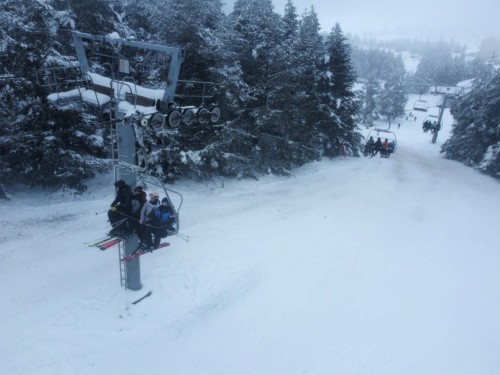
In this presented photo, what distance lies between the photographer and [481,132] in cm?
2866

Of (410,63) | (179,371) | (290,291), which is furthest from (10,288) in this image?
(410,63)

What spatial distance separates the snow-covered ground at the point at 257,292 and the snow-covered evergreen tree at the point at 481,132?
505 inches

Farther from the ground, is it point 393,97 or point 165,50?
point 393,97

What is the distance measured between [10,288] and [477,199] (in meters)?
23.8

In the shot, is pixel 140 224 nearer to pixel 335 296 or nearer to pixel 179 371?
pixel 179 371

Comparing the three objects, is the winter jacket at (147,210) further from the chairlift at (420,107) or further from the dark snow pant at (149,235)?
the chairlift at (420,107)

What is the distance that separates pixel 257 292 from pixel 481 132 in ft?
98.9

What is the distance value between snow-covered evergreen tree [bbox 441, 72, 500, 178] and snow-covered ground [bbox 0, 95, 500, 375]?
1282 centimetres

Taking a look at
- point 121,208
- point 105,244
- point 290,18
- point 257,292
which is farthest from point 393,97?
point 105,244

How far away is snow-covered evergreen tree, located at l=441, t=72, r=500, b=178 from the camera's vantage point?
2608cm

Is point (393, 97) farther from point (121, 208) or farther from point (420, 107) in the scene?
point (121, 208)

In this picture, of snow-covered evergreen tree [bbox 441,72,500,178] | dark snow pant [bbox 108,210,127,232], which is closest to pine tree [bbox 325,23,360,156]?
snow-covered evergreen tree [bbox 441,72,500,178]

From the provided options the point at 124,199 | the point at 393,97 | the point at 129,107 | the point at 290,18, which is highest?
the point at 290,18

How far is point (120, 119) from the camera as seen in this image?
6.90 m
